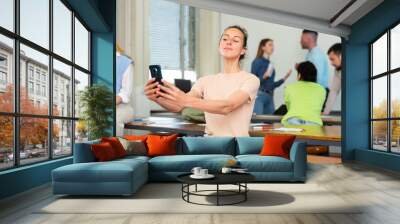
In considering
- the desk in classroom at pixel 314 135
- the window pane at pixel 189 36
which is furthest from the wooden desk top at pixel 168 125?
the window pane at pixel 189 36

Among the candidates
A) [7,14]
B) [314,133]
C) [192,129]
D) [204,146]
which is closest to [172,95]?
[192,129]

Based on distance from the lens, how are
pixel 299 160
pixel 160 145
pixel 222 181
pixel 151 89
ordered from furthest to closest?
1. pixel 151 89
2. pixel 160 145
3. pixel 299 160
4. pixel 222 181

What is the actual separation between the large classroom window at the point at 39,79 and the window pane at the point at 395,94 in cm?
598

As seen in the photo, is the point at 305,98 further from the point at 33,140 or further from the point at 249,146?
the point at 33,140

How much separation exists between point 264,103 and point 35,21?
24.8ft

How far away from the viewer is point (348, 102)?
959cm

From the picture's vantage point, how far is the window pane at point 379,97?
8.59 m

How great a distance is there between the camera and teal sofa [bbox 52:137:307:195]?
Result: 15.4 feet

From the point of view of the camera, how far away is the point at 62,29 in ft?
22.4

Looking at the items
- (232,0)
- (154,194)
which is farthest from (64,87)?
(232,0)

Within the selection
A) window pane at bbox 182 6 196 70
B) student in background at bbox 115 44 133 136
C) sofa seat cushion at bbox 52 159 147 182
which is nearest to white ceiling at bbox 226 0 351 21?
window pane at bbox 182 6 196 70

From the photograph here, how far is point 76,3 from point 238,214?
4633mm

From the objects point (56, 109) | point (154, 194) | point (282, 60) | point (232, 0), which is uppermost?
point (232, 0)

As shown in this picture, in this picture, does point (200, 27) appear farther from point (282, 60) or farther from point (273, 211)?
point (273, 211)
